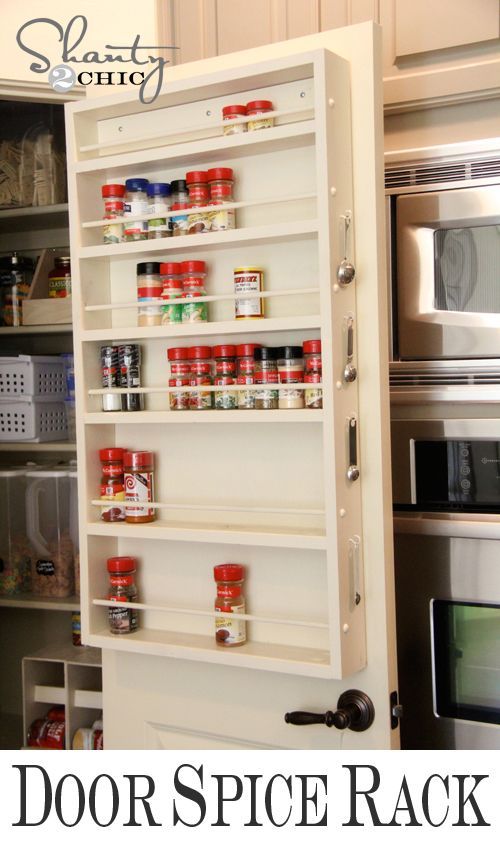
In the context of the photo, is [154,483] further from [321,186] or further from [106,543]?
[321,186]

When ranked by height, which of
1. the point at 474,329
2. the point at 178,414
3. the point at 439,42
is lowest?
the point at 178,414

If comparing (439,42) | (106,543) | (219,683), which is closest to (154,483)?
(106,543)

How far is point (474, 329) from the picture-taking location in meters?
1.61

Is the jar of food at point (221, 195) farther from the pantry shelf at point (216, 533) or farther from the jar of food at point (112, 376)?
the pantry shelf at point (216, 533)

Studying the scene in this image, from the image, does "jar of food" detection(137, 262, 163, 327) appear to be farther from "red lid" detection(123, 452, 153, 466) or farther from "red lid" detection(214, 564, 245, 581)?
"red lid" detection(214, 564, 245, 581)

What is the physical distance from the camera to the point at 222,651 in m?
1.51

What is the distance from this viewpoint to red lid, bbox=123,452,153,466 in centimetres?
162

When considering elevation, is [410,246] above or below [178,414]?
above

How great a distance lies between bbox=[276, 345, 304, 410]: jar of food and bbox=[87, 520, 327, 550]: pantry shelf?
0.21m

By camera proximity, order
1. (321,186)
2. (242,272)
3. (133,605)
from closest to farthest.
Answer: (321,186) → (242,272) → (133,605)

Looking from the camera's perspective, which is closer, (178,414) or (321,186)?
(321,186)

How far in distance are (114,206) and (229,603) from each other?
2.43 feet

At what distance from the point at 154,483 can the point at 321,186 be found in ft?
2.06

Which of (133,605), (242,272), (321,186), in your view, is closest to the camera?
(321,186)
